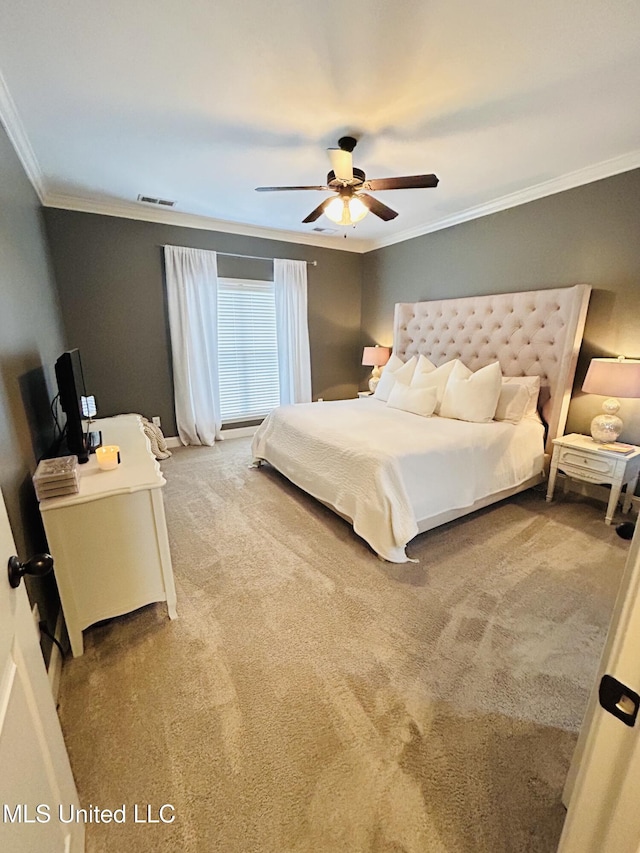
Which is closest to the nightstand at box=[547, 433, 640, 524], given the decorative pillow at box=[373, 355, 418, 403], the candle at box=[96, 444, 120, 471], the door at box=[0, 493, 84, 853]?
the decorative pillow at box=[373, 355, 418, 403]

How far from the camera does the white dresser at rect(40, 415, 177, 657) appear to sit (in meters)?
1.55

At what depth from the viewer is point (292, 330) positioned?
495 centimetres

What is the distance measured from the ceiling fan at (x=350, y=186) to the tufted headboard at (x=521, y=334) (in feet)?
4.97

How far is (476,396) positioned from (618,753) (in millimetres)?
2885

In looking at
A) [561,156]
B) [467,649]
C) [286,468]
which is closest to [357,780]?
[467,649]

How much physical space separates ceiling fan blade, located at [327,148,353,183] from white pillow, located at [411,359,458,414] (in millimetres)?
1892

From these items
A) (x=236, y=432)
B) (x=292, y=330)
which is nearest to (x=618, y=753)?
(x=236, y=432)

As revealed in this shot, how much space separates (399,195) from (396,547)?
315cm

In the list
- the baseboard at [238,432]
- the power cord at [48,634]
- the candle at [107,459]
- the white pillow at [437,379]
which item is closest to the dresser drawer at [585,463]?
the white pillow at [437,379]

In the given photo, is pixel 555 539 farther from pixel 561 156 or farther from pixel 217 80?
pixel 217 80

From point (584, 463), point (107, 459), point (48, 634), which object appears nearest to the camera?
point (48, 634)

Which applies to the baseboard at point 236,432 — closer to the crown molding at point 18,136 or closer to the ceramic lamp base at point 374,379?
A: the ceramic lamp base at point 374,379

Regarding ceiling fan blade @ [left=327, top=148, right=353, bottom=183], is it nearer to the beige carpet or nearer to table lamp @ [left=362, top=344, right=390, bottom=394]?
the beige carpet

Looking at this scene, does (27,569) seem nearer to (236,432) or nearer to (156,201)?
(156,201)
